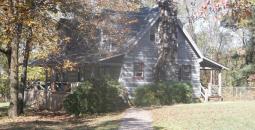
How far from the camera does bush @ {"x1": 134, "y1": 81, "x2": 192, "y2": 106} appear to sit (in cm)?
3531

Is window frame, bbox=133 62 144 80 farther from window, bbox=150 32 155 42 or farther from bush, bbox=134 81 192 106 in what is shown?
window, bbox=150 32 155 42

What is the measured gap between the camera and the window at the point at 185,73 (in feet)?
134

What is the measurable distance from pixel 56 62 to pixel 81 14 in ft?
13.0

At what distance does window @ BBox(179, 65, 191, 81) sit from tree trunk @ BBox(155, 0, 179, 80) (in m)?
1.48

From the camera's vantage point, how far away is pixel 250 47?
159 feet

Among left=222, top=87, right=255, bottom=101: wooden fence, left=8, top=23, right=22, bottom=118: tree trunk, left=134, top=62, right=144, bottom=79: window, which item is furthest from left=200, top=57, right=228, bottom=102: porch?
left=8, top=23, right=22, bottom=118: tree trunk

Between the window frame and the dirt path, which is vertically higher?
the window frame

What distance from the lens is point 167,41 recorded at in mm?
38438

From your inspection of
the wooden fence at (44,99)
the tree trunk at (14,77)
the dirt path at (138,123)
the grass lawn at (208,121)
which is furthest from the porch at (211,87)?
the tree trunk at (14,77)

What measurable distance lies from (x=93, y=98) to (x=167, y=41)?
40.7 feet

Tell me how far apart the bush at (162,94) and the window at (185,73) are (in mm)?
3116

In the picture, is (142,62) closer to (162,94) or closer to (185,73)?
(162,94)

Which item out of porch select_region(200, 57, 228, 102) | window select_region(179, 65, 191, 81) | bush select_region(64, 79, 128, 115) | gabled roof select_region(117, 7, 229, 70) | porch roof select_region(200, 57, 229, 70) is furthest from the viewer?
porch roof select_region(200, 57, 229, 70)

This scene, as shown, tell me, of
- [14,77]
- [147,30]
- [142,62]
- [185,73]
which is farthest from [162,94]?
[14,77]
